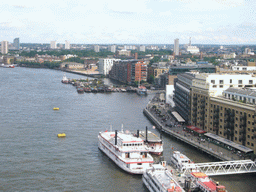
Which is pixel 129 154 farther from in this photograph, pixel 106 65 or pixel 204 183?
pixel 106 65

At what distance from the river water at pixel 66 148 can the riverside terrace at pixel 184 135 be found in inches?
30.3

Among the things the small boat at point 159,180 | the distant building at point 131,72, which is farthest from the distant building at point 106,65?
the small boat at point 159,180

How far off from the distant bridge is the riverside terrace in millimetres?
1436

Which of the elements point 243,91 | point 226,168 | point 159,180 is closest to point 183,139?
point 243,91

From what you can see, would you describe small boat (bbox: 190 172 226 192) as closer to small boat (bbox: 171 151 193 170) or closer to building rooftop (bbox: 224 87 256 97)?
small boat (bbox: 171 151 193 170)

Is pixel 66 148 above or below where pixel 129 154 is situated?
below

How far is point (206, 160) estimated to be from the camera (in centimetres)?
3641

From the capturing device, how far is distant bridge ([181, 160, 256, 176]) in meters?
31.7

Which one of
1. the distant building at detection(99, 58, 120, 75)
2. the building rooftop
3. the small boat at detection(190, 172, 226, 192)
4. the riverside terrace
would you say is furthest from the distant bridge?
the distant building at detection(99, 58, 120, 75)

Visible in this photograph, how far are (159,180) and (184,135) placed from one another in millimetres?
16043

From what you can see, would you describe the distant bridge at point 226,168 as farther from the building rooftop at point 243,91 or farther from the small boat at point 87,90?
the small boat at point 87,90

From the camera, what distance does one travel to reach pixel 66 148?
39.7 m

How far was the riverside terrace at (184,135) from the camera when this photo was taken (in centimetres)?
3594

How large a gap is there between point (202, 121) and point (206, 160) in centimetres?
896
